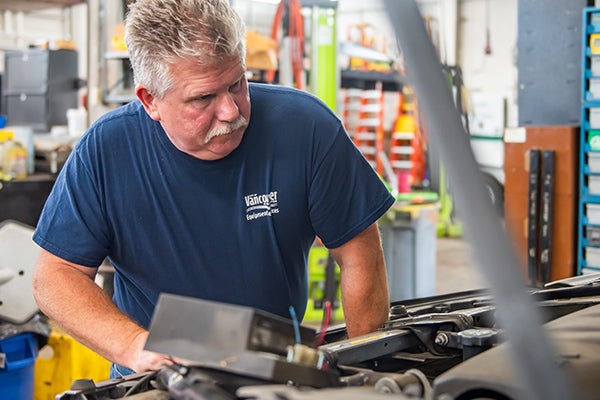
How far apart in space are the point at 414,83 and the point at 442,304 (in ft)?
3.67

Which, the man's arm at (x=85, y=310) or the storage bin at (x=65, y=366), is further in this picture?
the storage bin at (x=65, y=366)

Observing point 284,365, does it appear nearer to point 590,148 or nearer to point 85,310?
point 85,310

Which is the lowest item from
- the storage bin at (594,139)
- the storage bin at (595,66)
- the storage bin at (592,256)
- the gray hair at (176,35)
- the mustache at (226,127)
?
the storage bin at (592,256)

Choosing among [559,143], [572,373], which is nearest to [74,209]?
[572,373]

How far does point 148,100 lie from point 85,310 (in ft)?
1.41

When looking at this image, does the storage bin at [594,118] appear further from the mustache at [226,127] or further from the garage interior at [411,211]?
the mustache at [226,127]

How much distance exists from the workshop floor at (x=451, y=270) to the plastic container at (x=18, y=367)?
10.6ft

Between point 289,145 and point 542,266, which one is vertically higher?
point 289,145

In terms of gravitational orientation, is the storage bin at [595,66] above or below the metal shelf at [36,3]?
below

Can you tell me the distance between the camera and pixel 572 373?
0.90 m

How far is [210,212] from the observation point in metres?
1.56

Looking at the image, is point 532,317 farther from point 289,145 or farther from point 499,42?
point 499,42

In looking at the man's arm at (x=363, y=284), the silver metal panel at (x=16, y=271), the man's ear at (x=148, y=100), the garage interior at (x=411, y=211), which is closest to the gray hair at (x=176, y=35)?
the man's ear at (x=148, y=100)

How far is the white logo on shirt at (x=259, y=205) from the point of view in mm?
1565
